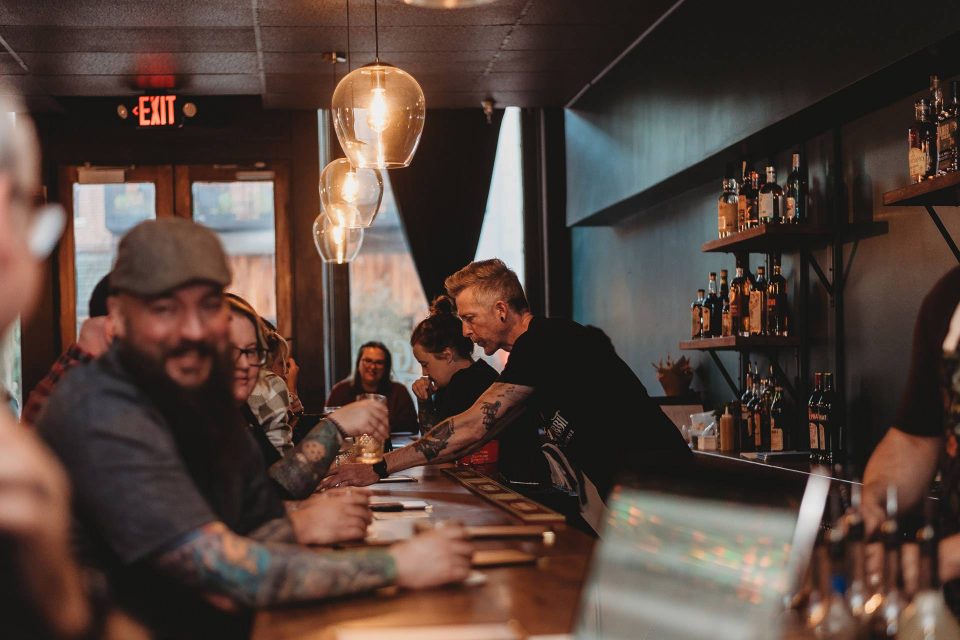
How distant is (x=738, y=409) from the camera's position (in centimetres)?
476

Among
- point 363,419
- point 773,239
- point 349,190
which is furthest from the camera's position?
point 349,190

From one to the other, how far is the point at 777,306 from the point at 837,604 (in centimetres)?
352

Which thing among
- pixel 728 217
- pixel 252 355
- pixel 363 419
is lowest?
pixel 363 419

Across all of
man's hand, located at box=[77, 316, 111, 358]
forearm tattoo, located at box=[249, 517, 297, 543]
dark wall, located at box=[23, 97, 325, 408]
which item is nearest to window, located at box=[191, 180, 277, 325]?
dark wall, located at box=[23, 97, 325, 408]

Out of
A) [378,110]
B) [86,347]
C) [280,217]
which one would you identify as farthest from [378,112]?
[280,217]

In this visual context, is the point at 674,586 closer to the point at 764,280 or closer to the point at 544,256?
the point at 764,280

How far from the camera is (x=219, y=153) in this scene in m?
7.84

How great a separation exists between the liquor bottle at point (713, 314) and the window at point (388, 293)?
336 centimetres

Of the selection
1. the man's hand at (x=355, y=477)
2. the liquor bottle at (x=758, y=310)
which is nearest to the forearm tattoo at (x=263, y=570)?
the man's hand at (x=355, y=477)

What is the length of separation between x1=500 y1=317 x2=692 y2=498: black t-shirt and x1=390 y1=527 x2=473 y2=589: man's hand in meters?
1.60

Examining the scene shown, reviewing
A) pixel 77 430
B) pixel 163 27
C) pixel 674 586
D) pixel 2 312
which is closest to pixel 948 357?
pixel 674 586

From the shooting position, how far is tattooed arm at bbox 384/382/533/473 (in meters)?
3.27

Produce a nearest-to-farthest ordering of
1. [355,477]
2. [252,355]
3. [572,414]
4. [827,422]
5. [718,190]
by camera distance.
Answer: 1. [252,355]
2. [355,477]
3. [572,414]
4. [827,422]
5. [718,190]

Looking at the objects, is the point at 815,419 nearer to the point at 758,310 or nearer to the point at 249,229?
the point at 758,310
